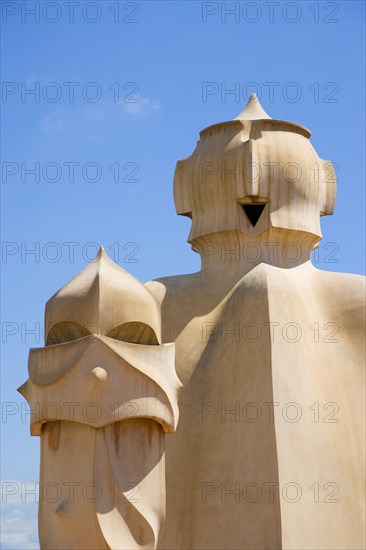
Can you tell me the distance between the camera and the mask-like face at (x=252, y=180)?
1177 centimetres

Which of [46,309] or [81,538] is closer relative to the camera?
[81,538]

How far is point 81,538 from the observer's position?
937 cm

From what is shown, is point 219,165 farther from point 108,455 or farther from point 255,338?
point 108,455

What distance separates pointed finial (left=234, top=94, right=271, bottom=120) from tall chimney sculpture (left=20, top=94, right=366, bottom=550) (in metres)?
0.02

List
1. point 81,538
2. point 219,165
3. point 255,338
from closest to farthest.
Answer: point 81,538 < point 255,338 < point 219,165

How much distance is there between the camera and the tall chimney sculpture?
9.55m

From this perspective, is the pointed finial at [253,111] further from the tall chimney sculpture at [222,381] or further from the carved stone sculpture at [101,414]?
the carved stone sculpture at [101,414]

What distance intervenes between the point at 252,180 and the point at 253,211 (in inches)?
20.4

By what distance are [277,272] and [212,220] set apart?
0.93 meters

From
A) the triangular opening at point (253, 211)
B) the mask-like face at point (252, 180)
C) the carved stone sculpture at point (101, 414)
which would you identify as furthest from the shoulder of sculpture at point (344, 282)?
the carved stone sculpture at point (101, 414)

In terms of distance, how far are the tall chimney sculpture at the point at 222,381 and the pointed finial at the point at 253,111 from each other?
0.02 m

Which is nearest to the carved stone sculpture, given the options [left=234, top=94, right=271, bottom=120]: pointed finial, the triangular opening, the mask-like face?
the mask-like face

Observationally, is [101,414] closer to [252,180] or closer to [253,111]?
[252,180]

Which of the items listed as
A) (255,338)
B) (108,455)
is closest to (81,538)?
(108,455)
